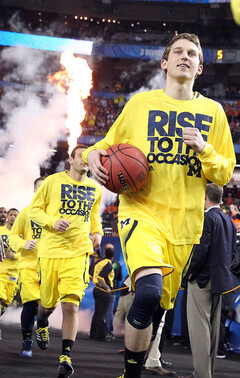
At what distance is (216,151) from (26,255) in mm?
4423

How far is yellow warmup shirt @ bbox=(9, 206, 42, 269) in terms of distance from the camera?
802 centimetres

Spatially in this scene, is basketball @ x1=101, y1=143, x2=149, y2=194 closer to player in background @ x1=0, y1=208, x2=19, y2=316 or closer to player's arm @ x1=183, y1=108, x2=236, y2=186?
player's arm @ x1=183, y1=108, x2=236, y2=186

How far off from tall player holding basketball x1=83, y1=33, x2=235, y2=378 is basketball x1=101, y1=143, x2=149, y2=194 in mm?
69

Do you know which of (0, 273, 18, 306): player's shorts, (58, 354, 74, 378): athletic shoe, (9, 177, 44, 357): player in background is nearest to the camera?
(58, 354, 74, 378): athletic shoe

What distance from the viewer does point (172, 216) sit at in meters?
4.07

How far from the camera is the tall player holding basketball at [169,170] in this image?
380cm

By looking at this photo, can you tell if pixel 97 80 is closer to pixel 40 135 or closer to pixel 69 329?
pixel 40 135

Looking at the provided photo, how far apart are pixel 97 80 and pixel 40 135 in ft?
33.9

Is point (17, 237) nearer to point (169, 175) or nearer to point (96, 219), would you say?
point (96, 219)

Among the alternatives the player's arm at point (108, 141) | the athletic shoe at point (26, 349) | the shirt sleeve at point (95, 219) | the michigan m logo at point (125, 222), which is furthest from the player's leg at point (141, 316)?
the athletic shoe at point (26, 349)

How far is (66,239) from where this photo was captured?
6.45m

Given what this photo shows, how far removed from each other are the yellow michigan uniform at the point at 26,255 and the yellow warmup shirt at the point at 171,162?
396 centimetres

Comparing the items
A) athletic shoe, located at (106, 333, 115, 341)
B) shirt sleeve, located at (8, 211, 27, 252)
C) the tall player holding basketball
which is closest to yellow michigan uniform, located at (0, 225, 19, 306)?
shirt sleeve, located at (8, 211, 27, 252)

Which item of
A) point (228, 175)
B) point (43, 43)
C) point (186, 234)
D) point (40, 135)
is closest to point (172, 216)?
point (186, 234)
